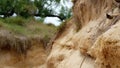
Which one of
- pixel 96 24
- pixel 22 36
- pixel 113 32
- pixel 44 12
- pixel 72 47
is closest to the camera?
pixel 113 32

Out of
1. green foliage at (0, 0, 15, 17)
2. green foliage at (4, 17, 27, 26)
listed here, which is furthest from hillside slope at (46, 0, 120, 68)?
green foliage at (0, 0, 15, 17)

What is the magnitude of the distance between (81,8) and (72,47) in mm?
814

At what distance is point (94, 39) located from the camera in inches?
187

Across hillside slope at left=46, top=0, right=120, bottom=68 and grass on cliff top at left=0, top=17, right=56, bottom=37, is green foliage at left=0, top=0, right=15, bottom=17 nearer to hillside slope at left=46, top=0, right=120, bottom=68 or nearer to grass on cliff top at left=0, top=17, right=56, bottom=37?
grass on cliff top at left=0, top=17, right=56, bottom=37

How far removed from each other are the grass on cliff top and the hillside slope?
351 centimetres

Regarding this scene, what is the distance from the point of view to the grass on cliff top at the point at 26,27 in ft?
39.3

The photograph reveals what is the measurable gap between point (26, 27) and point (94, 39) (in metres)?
8.27

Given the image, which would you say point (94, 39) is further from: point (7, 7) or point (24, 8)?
point (7, 7)

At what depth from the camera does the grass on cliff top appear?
472 inches

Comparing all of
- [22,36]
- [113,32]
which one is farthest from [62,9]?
[113,32]

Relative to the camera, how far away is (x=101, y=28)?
15.2 ft

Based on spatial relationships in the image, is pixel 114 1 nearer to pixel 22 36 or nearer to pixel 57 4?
pixel 22 36

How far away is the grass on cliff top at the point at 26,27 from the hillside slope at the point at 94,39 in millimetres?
3506

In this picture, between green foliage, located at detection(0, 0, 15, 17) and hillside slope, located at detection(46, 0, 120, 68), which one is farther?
green foliage, located at detection(0, 0, 15, 17)
